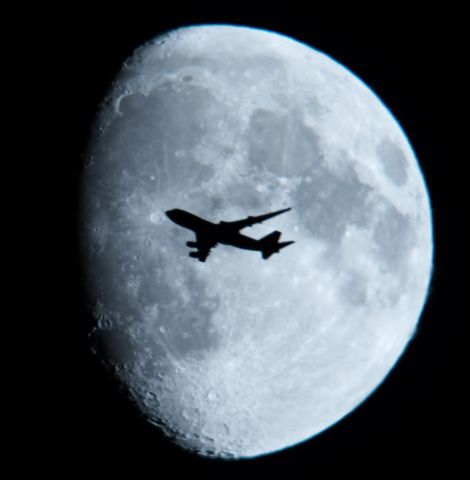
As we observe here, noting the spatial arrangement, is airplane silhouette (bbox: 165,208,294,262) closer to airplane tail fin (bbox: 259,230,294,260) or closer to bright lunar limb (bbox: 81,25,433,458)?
airplane tail fin (bbox: 259,230,294,260)

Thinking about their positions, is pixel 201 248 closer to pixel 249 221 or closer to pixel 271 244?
pixel 249 221

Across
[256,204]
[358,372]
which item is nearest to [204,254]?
[256,204]

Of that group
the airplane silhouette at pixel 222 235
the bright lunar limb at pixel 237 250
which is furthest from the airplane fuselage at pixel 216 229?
the bright lunar limb at pixel 237 250

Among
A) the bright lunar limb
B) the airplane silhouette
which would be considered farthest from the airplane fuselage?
the bright lunar limb

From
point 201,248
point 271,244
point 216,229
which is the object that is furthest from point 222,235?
point 271,244

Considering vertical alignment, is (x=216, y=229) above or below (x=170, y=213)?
below

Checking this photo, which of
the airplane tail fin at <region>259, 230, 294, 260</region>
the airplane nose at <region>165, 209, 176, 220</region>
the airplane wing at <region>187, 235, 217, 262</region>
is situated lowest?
the airplane wing at <region>187, 235, 217, 262</region>
